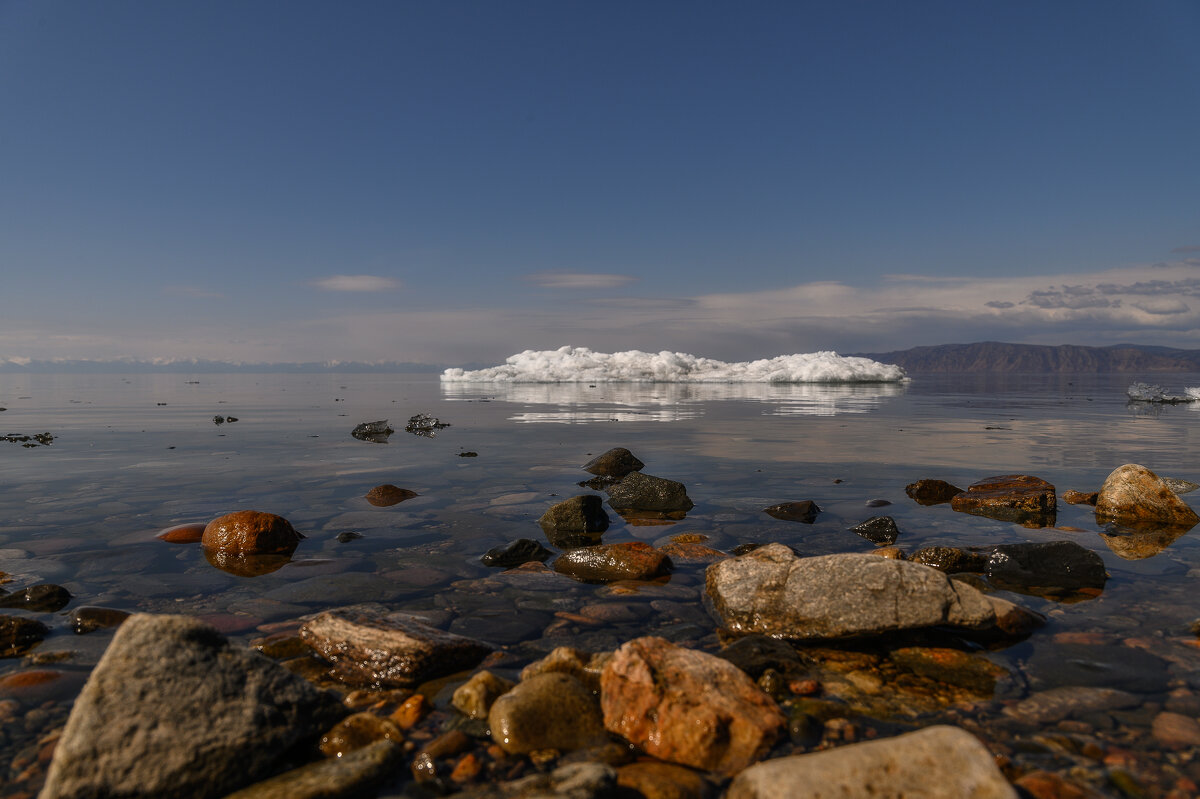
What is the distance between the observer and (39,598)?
20.1 feet

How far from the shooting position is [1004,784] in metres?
2.96

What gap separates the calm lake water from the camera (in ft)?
20.4

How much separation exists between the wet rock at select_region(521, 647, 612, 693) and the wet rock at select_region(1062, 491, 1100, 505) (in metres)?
10.1

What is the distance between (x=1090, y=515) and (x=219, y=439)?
2295cm

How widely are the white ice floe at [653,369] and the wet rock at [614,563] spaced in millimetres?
76512

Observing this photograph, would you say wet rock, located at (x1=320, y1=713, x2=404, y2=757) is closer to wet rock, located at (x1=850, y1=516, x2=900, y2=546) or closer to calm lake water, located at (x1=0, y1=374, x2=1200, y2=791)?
calm lake water, located at (x1=0, y1=374, x2=1200, y2=791)

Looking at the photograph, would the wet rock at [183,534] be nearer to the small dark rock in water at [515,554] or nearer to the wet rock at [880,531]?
the small dark rock in water at [515,554]

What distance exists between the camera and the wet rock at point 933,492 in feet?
36.2

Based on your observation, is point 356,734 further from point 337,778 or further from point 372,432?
point 372,432

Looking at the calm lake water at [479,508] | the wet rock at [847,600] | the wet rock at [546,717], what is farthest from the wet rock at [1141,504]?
the wet rock at [546,717]

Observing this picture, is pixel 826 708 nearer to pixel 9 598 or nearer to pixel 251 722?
pixel 251 722

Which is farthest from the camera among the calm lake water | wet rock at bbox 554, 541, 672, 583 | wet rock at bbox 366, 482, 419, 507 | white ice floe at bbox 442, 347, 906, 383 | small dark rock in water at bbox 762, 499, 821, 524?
white ice floe at bbox 442, 347, 906, 383

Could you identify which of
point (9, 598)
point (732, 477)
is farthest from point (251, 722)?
point (732, 477)

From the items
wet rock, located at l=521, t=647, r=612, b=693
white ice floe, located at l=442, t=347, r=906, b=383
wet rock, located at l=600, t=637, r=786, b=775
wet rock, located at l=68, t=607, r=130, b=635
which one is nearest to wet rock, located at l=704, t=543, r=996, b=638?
wet rock, located at l=600, t=637, r=786, b=775
